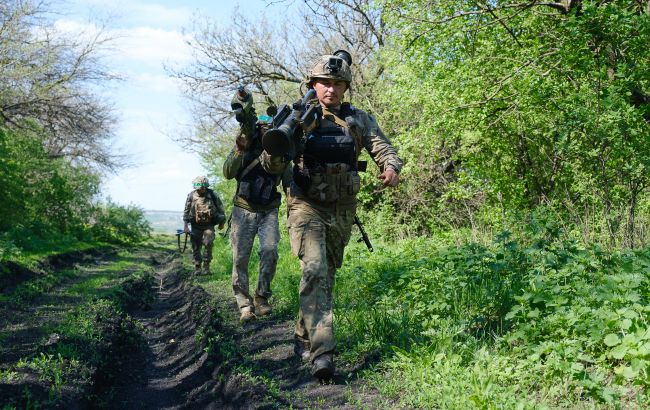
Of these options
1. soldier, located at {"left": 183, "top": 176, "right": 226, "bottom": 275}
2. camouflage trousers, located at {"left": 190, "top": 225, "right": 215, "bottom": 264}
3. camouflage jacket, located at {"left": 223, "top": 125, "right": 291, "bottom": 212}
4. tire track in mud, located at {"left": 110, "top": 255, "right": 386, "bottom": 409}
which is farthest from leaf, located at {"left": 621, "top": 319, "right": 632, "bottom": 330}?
camouflage trousers, located at {"left": 190, "top": 225, "right": 215, "bottom": 264}

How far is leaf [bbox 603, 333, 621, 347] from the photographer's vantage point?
3.85 metres

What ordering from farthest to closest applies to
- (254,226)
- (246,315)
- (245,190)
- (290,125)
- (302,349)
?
(254,226) < (245,190) < (246,315) < (302,349) < (290,125)

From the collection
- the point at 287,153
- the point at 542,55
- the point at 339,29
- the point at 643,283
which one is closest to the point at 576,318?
the point at 643,283

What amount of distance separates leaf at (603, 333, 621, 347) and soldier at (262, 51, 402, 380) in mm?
1950

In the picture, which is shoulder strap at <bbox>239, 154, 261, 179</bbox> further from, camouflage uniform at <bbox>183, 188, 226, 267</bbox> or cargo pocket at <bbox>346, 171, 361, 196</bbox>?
camouflage uniform at <bbox>183, 188, 226, 267</bbox>

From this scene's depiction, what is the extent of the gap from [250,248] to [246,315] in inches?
33.0

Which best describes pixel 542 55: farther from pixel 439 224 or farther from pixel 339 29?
A: pixel 339 29

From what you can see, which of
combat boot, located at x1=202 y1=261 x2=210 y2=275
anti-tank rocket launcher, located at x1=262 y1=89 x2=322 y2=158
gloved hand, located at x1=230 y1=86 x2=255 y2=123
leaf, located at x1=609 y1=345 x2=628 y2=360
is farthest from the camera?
combat boot, located at x1=202 y1=261 x2=210 y2=275

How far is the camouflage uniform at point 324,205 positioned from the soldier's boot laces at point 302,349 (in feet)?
1.20

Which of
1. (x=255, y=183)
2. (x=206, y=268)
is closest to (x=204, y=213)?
(x=206, y=268)

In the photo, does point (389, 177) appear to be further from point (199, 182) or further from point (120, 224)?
point (120, 224)

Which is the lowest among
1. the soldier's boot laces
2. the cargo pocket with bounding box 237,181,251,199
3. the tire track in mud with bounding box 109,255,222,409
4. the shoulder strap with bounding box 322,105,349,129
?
the tire track in mud with bounding box 109,255,222,409

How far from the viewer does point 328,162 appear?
523 centimetres

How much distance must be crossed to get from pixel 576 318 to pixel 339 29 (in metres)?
19.2
